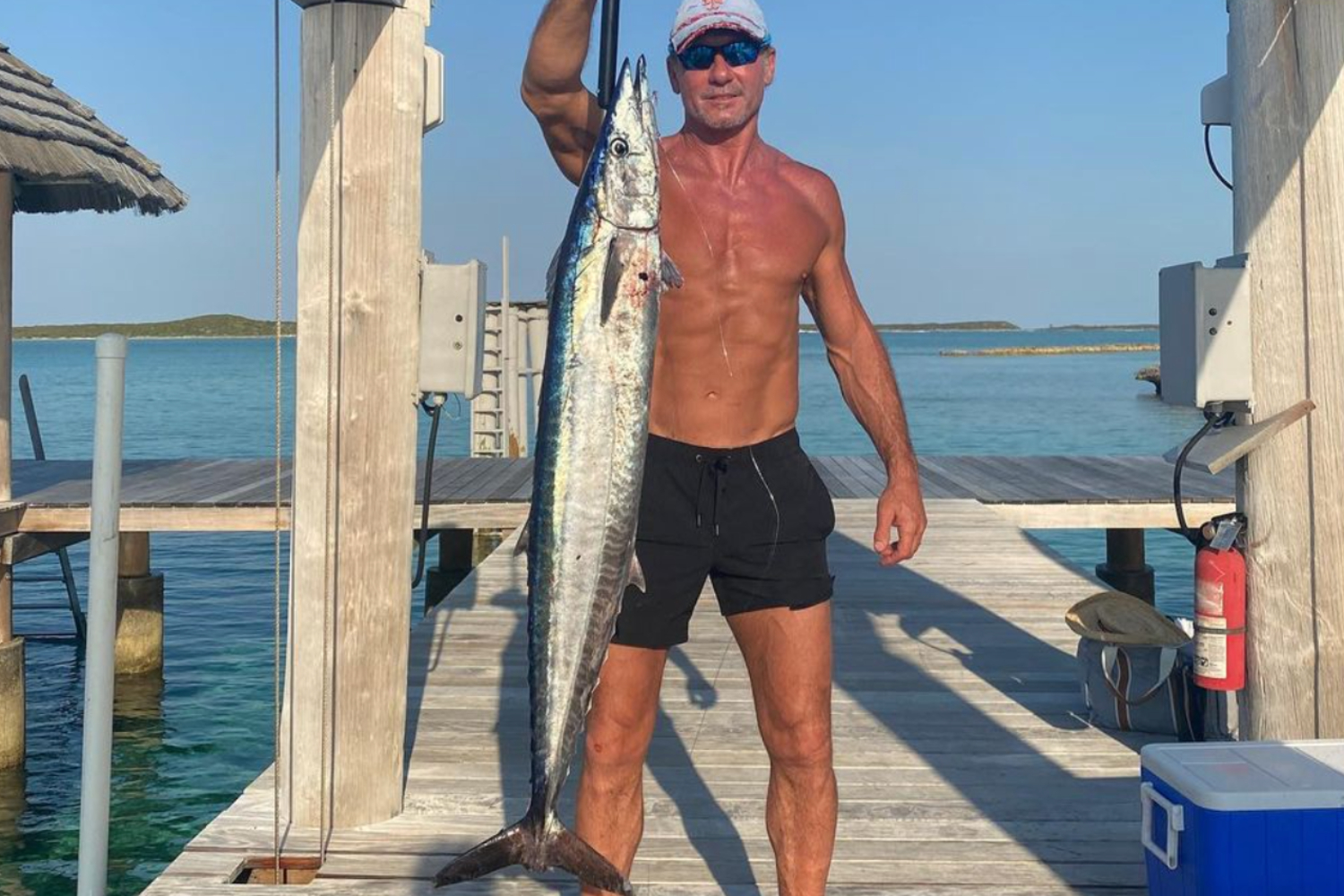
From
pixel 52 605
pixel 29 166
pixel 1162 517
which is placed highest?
pixel 29 166

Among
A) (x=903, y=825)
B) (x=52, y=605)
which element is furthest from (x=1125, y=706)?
(x=52, y=605)

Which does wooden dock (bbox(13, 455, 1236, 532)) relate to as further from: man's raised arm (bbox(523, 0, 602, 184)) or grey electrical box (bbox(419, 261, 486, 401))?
man's raised arm (bbox(523, 0, 602, 184))

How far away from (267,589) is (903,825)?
1539cm

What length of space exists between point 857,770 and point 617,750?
2.11 m

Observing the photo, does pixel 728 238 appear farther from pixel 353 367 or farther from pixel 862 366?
pixel 353 367

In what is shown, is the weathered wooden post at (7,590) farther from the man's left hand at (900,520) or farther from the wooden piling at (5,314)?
the man's left hand at (900,520)

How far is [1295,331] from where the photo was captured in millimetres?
3912

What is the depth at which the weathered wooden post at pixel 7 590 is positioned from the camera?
9.47 metres

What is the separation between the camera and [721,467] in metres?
3.46

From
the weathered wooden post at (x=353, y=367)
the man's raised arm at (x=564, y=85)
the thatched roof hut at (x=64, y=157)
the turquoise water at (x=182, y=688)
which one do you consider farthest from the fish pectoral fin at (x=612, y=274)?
the thatched roof hut at (x=64, y=157)

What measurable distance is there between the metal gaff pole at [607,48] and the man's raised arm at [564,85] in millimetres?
37

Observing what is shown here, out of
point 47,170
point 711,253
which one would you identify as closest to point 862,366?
point 711,253

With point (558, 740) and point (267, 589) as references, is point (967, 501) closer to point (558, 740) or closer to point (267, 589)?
point (558, 740)

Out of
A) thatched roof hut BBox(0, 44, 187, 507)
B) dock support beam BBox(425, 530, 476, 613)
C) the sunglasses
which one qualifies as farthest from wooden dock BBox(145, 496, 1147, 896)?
dock support beam BBox(425, 530, 476, 613)
